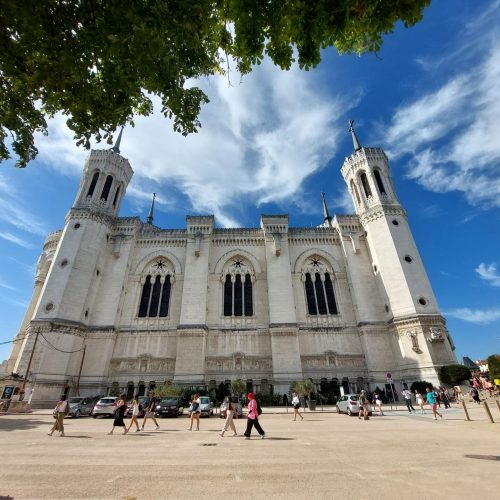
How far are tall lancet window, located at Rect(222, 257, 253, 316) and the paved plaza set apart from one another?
2001 centimetres

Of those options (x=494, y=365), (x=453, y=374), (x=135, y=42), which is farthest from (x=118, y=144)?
(x=494, y=365)

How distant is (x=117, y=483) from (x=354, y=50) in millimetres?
8513

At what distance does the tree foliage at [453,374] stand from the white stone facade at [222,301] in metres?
0.79

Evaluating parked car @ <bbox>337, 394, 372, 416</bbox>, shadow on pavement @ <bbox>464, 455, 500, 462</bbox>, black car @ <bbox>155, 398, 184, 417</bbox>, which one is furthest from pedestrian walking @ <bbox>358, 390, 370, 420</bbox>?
black car @ <bbox>155, 398, 184, 417</bbox>

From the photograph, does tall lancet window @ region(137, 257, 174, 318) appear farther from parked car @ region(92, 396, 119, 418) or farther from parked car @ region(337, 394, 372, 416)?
parked car @ region(337, 394, 372, 416)

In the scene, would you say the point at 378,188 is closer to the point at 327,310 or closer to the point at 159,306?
the point at 327,310

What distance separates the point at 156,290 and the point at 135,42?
91.8 feet

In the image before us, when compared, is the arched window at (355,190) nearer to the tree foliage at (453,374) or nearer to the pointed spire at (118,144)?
the tree foliage at (453,374)

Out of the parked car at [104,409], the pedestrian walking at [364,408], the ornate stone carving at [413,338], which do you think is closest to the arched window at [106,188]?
the parked car at [104,409]

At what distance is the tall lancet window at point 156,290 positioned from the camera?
2923 centimetres

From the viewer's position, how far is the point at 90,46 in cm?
479

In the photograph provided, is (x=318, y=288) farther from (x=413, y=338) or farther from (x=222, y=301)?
(x=222, y=301)

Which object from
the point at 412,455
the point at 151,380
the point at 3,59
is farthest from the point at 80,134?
the point at 151,380

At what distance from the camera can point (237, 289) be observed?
3036cm
